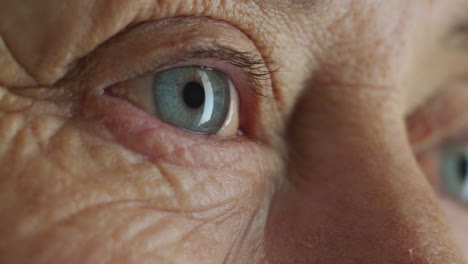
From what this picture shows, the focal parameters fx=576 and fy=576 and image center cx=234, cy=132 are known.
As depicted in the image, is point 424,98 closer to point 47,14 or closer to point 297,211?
point 297,211

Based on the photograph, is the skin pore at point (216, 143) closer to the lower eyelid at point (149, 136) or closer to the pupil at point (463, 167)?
the lower eyelid at point (149, 136)

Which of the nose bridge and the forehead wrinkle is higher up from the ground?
the forehead wrinkle

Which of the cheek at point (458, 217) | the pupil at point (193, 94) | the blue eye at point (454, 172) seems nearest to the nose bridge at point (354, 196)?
the pupil at point (193, 94)

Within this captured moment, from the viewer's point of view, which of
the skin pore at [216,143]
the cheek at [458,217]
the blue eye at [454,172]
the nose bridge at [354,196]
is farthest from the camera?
the blue eye at [454,172]

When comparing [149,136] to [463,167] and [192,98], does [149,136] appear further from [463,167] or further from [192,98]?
[463,167]

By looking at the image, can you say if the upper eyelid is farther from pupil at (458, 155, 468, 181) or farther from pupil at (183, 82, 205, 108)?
pupil at (458, 155, 468, 181)

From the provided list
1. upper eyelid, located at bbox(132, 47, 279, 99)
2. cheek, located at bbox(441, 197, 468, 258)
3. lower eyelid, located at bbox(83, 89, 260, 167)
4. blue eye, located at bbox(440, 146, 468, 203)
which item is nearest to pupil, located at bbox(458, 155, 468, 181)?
blue eye, located at bbox(440, 146, 468, 203)
